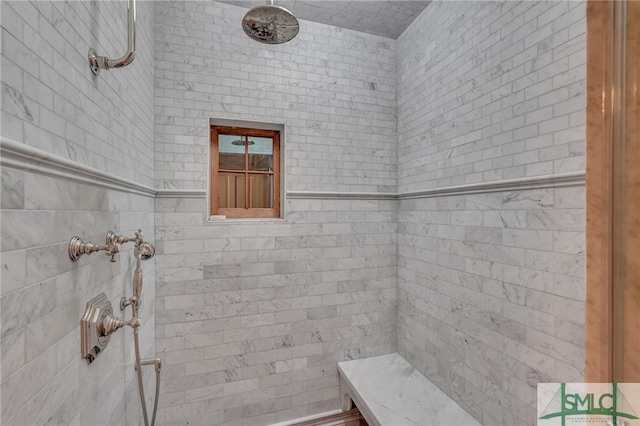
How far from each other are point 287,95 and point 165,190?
1196mm

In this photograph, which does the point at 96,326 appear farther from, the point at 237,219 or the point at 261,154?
the point at 261,154

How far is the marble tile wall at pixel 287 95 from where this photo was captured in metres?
2.11

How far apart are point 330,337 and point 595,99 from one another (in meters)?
2.25

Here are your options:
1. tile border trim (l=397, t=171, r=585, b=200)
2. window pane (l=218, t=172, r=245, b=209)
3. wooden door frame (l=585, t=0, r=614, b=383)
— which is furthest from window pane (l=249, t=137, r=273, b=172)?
wooden door frame (l=585, t=0, r=614, b=383)

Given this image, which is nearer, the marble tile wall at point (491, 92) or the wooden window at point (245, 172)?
the marble tile wall at point (491, 92)

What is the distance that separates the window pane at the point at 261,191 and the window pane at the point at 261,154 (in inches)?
3.1

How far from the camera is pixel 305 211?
7.90ft

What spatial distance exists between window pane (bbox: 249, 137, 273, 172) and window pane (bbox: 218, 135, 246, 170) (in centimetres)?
8

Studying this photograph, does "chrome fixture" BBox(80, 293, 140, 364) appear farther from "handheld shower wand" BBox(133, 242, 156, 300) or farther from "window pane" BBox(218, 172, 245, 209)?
"window pane" BBox(218, 172, 245, 209)

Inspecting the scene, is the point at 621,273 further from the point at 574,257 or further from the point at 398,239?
the point at 398,239


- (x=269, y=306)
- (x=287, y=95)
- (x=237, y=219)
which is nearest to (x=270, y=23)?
(x=287, y=95)

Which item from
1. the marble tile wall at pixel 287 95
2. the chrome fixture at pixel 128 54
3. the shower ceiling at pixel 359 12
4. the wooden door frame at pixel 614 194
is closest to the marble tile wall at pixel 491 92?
the shower ceiling at pixel 359 12

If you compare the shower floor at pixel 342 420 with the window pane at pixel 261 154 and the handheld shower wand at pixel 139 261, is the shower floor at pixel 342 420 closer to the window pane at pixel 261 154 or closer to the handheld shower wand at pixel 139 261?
the handheld shower wand at pixel 139 261

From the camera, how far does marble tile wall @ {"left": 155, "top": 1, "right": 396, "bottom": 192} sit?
6.93ft
